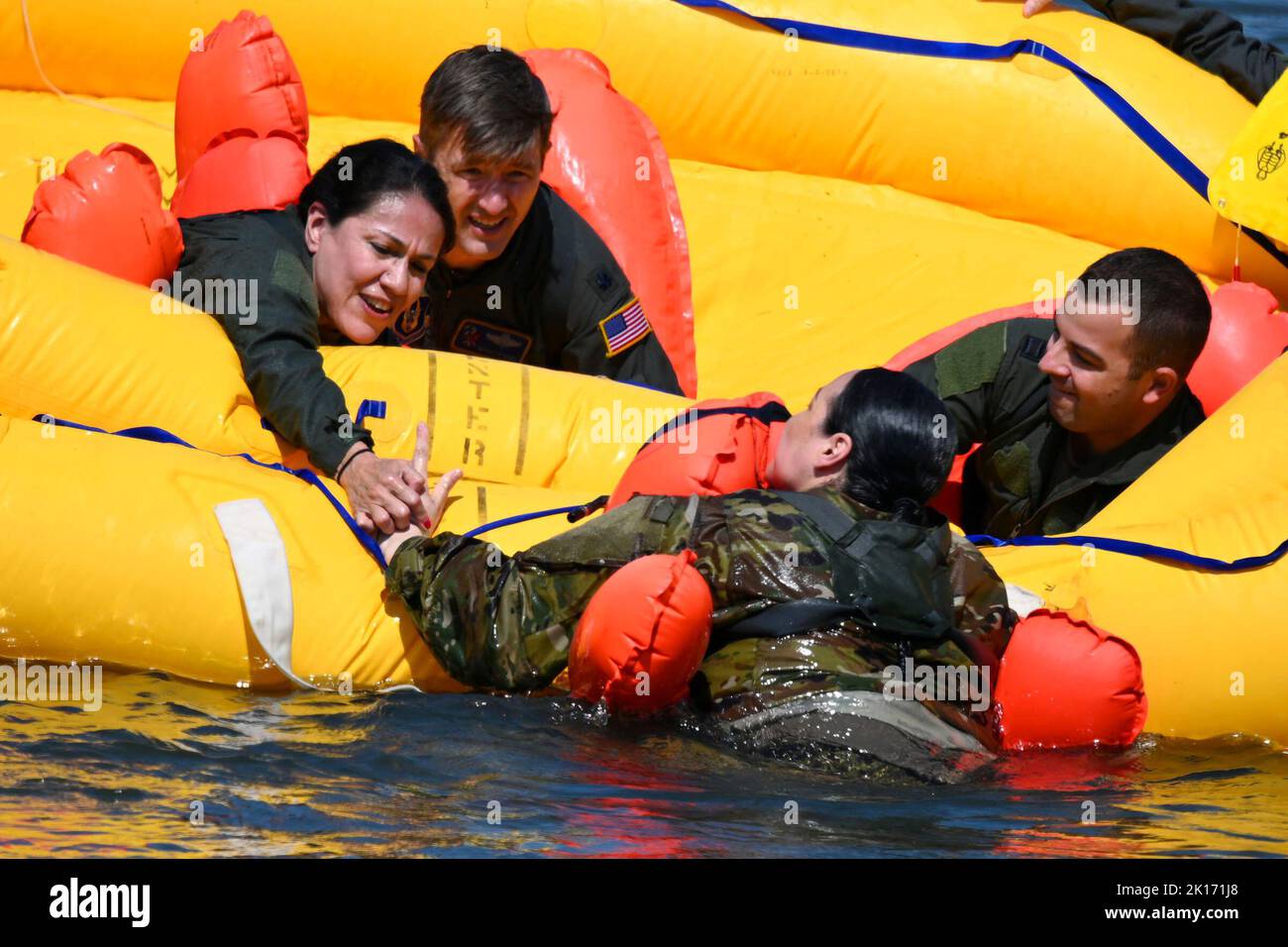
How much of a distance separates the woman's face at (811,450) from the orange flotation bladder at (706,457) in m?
0.06

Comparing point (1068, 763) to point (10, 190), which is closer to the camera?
point (1068, 763)

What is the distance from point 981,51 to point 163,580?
3.01 metres

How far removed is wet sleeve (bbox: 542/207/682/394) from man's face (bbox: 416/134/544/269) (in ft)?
0.61

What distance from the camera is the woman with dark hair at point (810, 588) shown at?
281 cm

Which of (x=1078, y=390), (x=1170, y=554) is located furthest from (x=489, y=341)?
(x=1170, y=554)

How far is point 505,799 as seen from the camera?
2688mm

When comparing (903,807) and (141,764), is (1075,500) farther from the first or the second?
(141,764)

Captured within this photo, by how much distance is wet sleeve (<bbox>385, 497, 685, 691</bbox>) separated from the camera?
2.92 meters

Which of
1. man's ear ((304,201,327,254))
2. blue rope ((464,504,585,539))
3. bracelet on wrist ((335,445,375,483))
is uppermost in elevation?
man's ear ((304,201,327,254))

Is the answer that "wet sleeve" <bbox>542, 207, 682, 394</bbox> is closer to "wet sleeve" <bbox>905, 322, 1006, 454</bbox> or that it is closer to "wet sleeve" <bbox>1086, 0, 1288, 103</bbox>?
"wet sleeve" <bbox>905, 322, 1006, 454</bbox>

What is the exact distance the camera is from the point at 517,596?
2.93 meters

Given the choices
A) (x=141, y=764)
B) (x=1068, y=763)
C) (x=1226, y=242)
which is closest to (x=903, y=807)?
(x=1068, y=763)

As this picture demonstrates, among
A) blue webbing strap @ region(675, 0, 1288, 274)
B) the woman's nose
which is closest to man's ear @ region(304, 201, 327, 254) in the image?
the woman's nose

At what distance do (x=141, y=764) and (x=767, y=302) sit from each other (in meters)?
2.54
